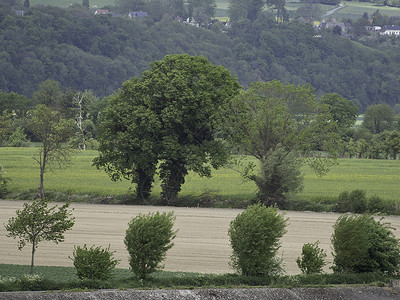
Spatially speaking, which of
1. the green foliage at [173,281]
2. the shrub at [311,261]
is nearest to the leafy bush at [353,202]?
the green foliage at [173,281]

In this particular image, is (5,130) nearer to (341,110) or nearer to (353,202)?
(341,110)

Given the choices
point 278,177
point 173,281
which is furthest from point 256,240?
point 278,177

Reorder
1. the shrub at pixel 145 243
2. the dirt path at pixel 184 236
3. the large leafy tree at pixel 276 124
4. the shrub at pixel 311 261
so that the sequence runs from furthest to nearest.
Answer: the large leafy tree at pixel 276 124, the dirt path at pixel 184 236, the shrub at pixel 311 261, the shrub at pixel 145 243

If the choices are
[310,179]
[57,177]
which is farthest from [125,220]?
[310,179]

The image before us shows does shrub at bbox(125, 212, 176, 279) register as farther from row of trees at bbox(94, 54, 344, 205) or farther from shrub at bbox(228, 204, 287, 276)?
row of trees at bbox(94, 54, 344, 205)

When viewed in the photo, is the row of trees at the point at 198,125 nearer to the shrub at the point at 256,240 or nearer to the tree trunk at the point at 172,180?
the tree trunk at the point at 172,180

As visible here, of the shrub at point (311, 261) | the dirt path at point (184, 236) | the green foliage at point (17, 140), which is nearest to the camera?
the shrub at point (311, 261)

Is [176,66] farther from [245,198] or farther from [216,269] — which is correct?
[216,269]

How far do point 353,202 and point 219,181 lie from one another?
19.1 metres

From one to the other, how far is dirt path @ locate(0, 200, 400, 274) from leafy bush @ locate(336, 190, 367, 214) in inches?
53.6

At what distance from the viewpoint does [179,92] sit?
4666 cm

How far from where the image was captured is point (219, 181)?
201 ft

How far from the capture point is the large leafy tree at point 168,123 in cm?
4597

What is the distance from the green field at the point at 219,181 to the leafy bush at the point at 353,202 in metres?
3.18
